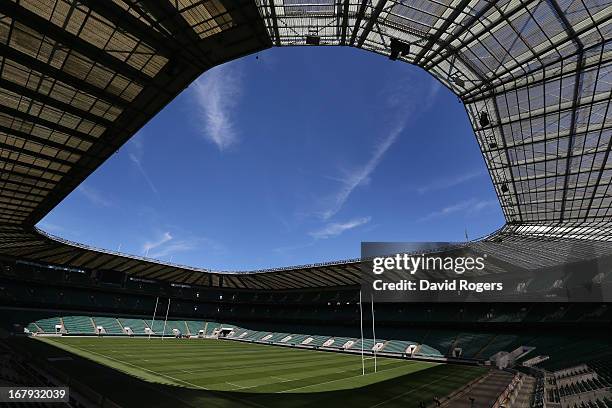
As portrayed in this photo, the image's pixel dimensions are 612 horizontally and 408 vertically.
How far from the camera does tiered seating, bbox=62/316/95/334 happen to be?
6562 cm

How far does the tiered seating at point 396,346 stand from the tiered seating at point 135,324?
5070 centimetres

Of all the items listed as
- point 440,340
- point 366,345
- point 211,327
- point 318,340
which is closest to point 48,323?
Answer: point 211,327

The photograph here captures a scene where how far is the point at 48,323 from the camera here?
6425 cm

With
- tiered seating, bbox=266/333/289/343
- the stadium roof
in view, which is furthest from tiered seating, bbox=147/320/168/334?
the stadium roof

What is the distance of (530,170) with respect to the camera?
1265 inches

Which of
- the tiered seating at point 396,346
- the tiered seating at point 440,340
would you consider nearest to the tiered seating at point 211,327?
the tiered seating at point 396,346

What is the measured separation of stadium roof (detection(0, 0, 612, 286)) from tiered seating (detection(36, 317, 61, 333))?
4443cm

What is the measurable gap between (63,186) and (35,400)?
23906mm

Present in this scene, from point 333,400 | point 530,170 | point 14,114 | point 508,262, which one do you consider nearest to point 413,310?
point 508,262

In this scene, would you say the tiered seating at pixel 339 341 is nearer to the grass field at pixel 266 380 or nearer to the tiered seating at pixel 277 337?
the tiered seating at pixel 277 337

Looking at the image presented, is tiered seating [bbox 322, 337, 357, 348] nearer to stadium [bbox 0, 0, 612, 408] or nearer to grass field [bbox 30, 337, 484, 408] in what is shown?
stadium [bbox 0, 0, 612, 408]

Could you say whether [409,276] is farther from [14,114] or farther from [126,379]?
[14,114]

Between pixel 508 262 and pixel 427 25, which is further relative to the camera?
pixel 508 262

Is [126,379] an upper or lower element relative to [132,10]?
lower
